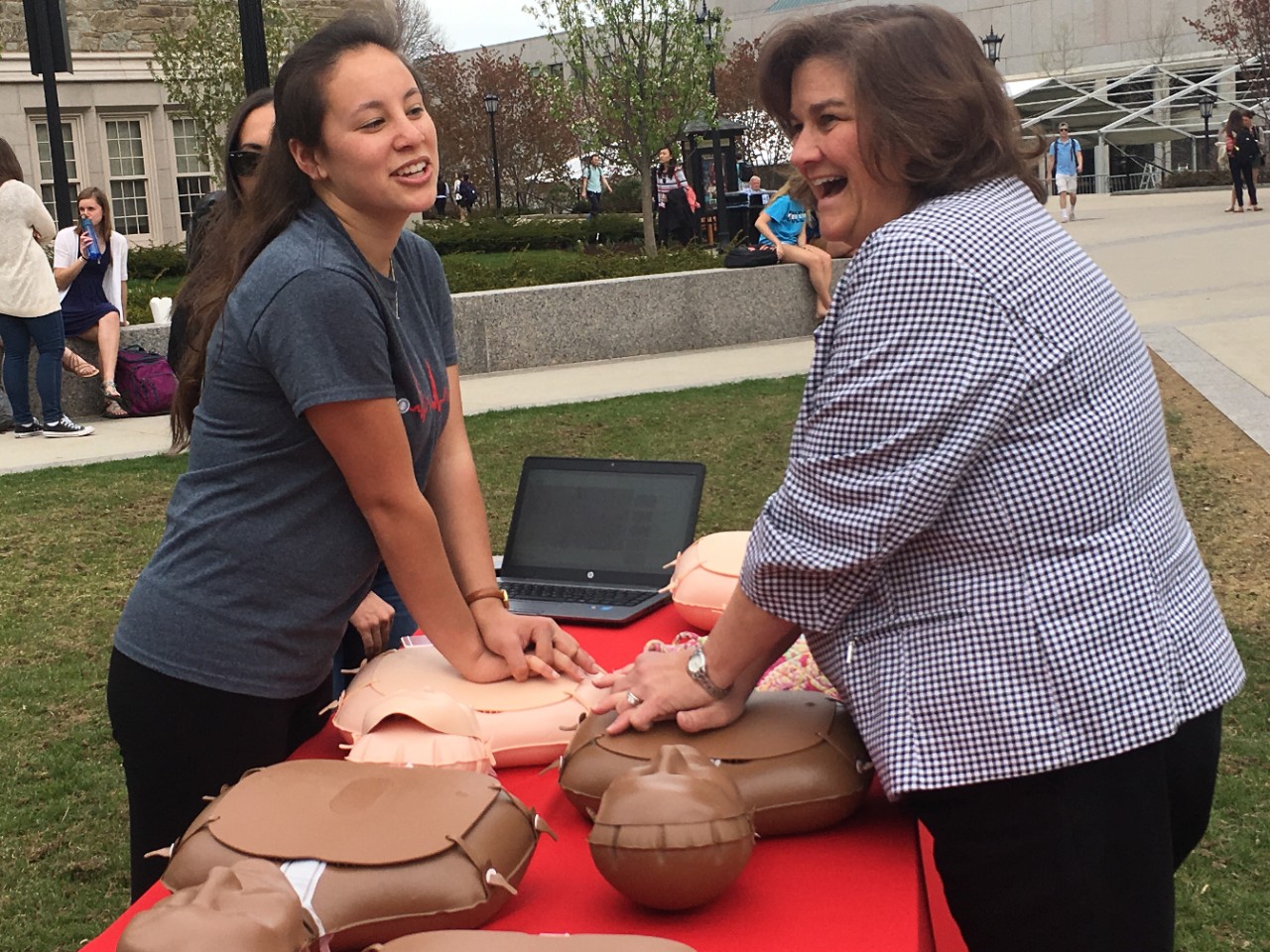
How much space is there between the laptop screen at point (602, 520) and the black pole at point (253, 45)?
6047 mm

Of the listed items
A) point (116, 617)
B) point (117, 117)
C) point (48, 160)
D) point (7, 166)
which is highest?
point (117, 117)

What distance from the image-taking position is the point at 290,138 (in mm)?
2236

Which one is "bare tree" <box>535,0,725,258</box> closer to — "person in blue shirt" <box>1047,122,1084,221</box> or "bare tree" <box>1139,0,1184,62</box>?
"person in blue shirt" <box>1047,122,1084,221</box>

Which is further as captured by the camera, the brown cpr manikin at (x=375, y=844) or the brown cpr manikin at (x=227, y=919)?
the brown cpr manikin at (x=375, y=844)

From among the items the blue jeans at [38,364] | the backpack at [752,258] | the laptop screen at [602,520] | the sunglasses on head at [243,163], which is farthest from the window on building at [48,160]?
the laptop screen at [602,520]

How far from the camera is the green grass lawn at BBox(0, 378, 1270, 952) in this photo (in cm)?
381

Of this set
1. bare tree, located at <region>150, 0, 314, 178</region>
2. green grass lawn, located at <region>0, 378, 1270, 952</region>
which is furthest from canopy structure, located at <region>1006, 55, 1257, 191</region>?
green grass lawn, located at <region>0, 378, 1270, 952</region>

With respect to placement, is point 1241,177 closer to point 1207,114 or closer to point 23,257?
point 1207,114

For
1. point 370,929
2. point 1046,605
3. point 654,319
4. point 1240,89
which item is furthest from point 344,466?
point 1240,89

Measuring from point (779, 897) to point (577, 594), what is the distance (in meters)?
1.43

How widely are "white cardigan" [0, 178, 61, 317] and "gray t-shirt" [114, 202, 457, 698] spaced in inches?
317

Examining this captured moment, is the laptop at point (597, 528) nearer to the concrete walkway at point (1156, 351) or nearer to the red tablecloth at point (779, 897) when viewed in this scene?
the red tablecloth at point (779, 897)

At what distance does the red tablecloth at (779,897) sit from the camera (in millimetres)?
Answer: 1649

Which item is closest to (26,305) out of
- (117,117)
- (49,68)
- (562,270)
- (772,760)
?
(49,68)
